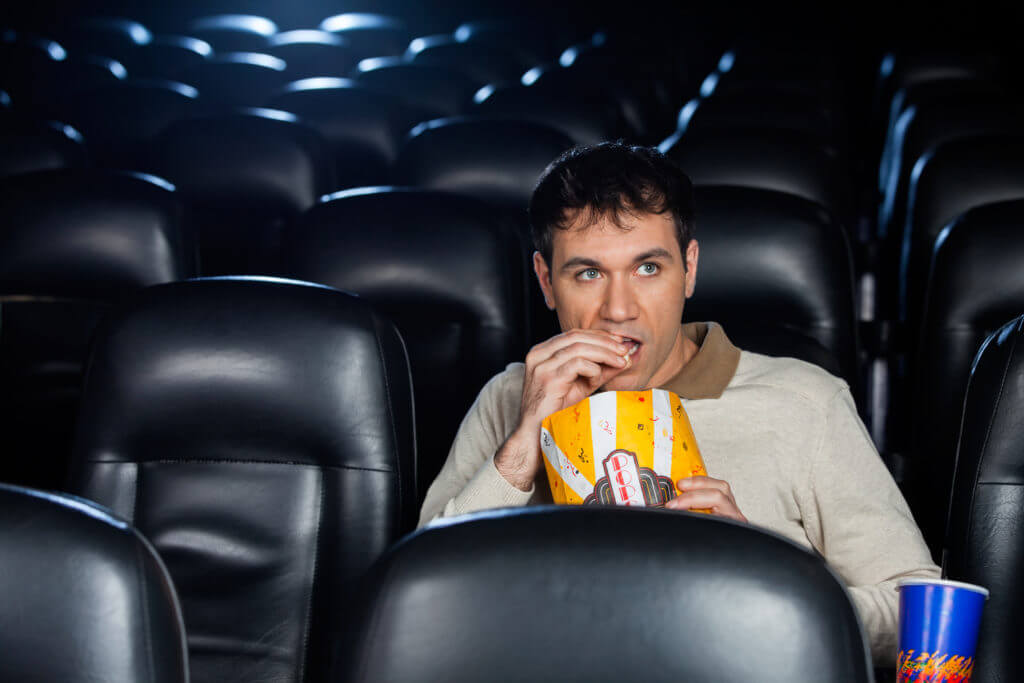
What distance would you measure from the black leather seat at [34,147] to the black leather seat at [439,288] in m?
1.70

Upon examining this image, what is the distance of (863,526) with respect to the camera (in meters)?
1.56

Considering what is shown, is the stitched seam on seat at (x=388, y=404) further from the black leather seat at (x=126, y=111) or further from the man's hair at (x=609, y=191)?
the black leather seat at (x=126, y=111)

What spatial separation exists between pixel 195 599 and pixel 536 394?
0.62 metres

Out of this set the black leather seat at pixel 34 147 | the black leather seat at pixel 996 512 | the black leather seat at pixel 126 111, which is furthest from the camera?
the black leather seat at pixel 126 111

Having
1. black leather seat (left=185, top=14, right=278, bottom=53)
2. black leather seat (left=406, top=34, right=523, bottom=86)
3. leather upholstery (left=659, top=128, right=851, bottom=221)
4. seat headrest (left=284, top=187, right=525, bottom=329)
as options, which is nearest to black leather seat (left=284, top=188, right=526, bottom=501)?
seat headrest (left=284, top=187, right=525, bottom=329)

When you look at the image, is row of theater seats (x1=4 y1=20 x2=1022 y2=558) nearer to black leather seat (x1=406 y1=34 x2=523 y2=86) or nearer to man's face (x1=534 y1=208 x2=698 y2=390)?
man's face (x1=534 y1=208 x2=698 y2=390)

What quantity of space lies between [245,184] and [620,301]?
2153mm

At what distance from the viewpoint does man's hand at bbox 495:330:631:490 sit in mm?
1529

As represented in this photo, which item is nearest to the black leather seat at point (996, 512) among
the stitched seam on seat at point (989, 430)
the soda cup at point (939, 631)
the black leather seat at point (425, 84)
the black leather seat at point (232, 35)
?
the stitched seam on seat at point (989, 430)

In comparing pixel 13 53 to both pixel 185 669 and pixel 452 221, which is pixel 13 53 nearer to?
pixel 452 221

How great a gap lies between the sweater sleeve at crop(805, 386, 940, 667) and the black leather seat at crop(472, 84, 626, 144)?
3088mm

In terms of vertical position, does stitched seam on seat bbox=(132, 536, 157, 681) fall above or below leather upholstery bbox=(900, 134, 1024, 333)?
below

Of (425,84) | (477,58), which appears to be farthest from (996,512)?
(477,58)

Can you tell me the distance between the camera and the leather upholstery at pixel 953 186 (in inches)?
124
